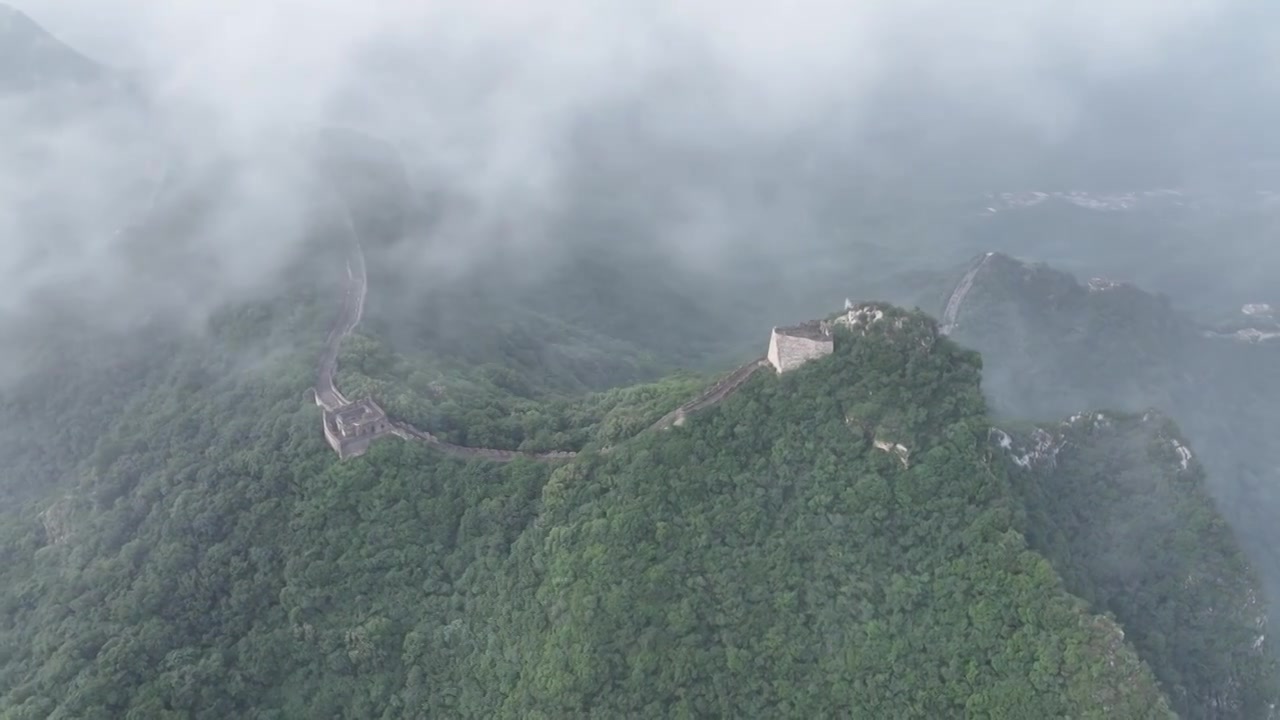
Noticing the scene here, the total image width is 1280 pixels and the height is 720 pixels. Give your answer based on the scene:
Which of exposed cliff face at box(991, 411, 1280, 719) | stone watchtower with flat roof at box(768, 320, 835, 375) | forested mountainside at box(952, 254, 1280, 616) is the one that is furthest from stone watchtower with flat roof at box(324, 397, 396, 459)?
forested mountainside at box(952, 254, 1280, 616)

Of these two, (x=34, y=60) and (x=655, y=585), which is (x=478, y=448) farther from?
(x=34, y=60)

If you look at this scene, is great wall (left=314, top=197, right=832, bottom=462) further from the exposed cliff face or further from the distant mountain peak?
the distant mountain peak

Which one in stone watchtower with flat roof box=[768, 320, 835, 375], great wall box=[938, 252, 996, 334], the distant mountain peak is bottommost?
the distant mountain peak

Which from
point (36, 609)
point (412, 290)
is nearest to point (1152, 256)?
point (412, 290)

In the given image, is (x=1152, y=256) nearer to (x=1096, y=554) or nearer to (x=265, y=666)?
(x=1096, y=554)

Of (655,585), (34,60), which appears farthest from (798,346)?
(34,60)
